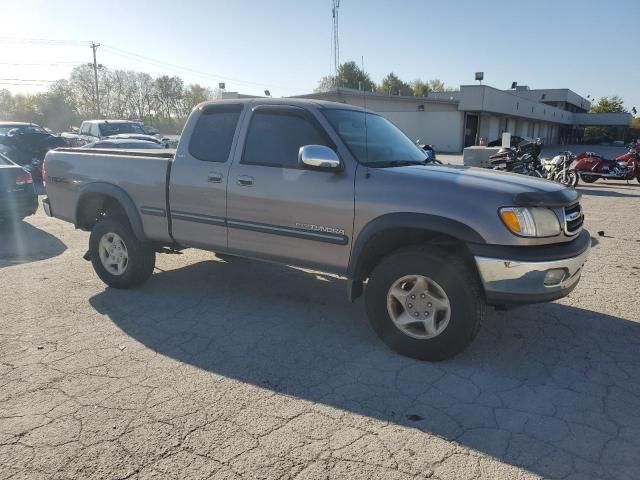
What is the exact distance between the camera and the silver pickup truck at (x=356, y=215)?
3.45 meters

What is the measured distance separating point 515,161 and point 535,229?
12.1m

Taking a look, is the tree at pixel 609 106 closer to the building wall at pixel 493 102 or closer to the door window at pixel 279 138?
Result: the building wall at pixel 493 102

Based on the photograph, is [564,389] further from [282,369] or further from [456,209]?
[282,369]

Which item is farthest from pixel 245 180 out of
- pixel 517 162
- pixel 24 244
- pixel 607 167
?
pixel 607 167

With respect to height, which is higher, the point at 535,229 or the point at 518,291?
the point at 535,229

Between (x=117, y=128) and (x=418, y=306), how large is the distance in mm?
18952

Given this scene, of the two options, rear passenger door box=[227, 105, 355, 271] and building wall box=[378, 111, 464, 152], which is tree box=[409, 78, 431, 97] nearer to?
building wall box=[378, 111, 464, 152]

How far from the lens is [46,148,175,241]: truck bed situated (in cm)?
500

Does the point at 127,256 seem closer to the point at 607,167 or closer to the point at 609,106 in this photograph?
the point at 607,167

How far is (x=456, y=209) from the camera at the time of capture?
11.4 ft

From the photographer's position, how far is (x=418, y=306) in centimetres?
379

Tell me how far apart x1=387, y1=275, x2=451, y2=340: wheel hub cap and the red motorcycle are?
15.5m

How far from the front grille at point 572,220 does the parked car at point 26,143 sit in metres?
15.6

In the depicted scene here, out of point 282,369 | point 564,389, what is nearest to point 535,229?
point 564,389
